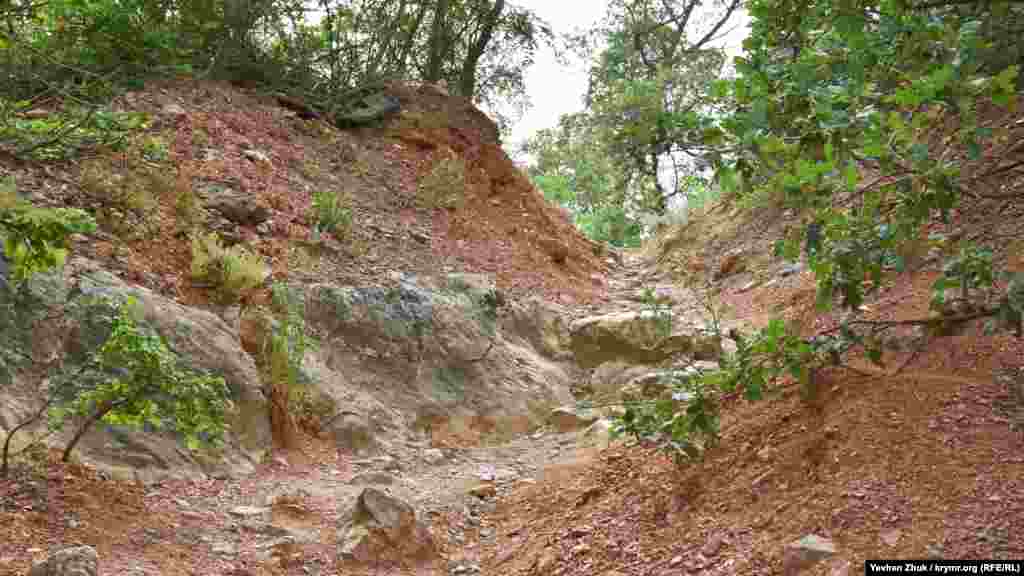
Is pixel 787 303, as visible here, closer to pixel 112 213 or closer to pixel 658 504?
Result: pixel 658 504

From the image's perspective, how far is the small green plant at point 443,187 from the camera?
9386 mm

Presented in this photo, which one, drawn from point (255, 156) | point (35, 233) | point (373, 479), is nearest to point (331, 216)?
point (255, 156)

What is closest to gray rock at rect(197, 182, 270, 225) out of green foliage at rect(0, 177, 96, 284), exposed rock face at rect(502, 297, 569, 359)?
exposed rock face at rect(502, 297, 569, 359)

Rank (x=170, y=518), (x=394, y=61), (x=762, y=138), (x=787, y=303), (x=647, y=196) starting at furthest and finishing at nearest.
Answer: (x=647, y=196) < (x=394, y=61) < (x=787, y=303) < (x=170, y=518) < (x=762, y=138)

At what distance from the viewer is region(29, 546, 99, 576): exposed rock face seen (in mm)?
2873

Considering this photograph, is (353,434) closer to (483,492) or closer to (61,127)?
(483,492)

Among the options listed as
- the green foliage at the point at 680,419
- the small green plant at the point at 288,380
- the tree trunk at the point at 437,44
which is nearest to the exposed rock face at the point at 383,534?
the green foliage at the point at 680,419

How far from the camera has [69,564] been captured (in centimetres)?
290

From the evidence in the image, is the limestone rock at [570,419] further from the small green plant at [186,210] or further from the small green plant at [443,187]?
the small green plant at [443,187]

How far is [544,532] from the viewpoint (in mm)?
4004

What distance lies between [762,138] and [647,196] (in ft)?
48.4

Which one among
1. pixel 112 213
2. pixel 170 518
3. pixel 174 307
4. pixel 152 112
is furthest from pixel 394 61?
pixel 170 518

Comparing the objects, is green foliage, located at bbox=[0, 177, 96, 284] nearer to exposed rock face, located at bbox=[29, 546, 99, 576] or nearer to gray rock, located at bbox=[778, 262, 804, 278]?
exposed rock face, located at bbox=[29, 546, 99, 576]

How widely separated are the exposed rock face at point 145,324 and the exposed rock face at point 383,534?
3.38ft
